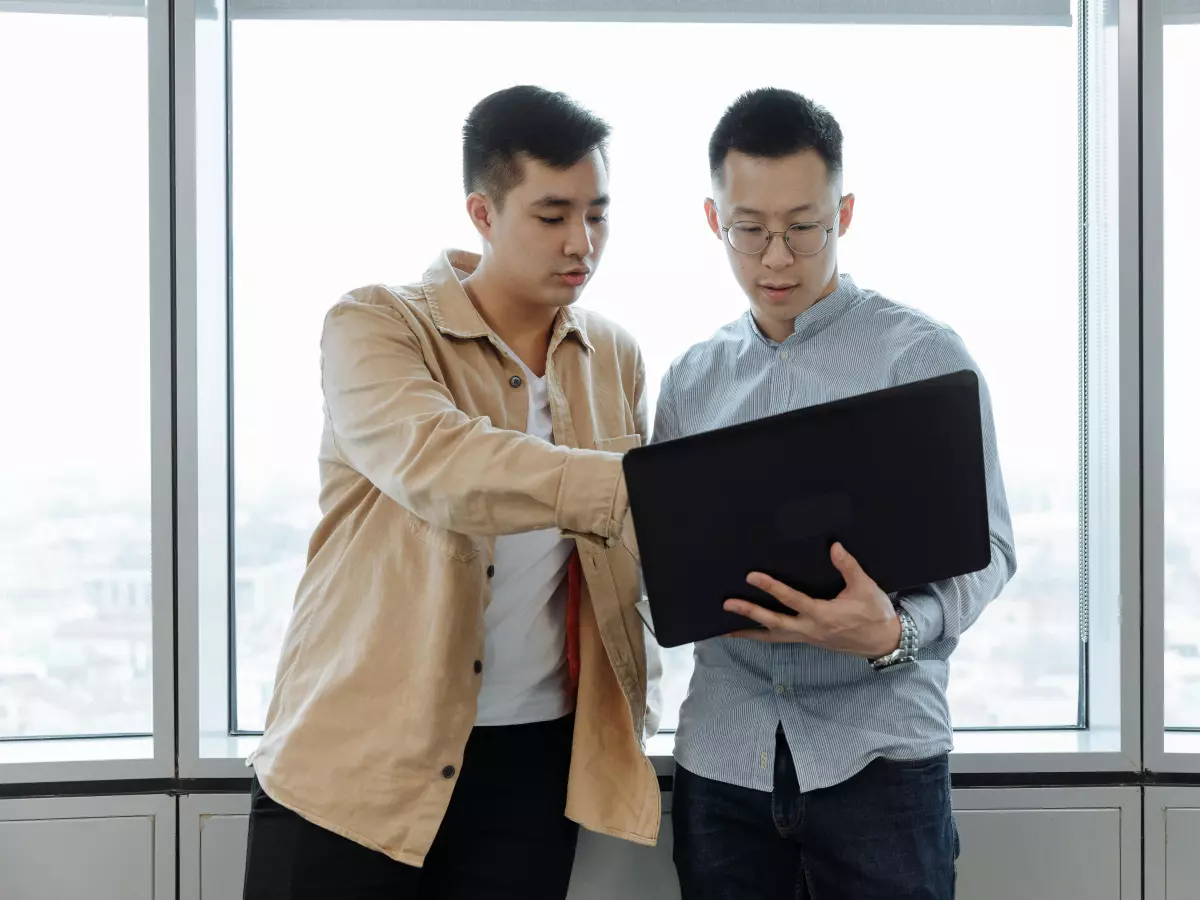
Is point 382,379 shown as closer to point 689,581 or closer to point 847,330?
point 689,581

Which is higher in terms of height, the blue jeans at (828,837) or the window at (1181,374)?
the window at (1181,374)

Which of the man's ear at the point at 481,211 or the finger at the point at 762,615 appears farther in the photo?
the man's ear at the point at 481,211

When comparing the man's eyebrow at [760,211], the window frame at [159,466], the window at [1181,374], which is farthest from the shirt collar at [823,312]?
the window frame at [159,466]

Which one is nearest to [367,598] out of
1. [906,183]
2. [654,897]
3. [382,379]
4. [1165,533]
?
[382,379]

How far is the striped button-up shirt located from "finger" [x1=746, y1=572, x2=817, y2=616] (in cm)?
20

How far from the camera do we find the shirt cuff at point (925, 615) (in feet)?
4.02

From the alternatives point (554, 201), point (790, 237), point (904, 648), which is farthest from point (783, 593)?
point (554, 201)

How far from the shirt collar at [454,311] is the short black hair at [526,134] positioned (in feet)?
0.42

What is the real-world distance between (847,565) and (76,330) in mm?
1443

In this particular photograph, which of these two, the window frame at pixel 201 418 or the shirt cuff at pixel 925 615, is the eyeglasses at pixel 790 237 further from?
the window frame at pixel 201 418

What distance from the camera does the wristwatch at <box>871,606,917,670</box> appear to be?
1.20 meters

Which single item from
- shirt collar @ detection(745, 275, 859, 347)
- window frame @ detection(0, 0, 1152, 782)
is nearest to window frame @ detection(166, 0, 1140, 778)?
window frame @ detection(0, 0, 1152, 782)

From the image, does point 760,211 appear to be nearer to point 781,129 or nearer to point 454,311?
point 781,129

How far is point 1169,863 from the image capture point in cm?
168
